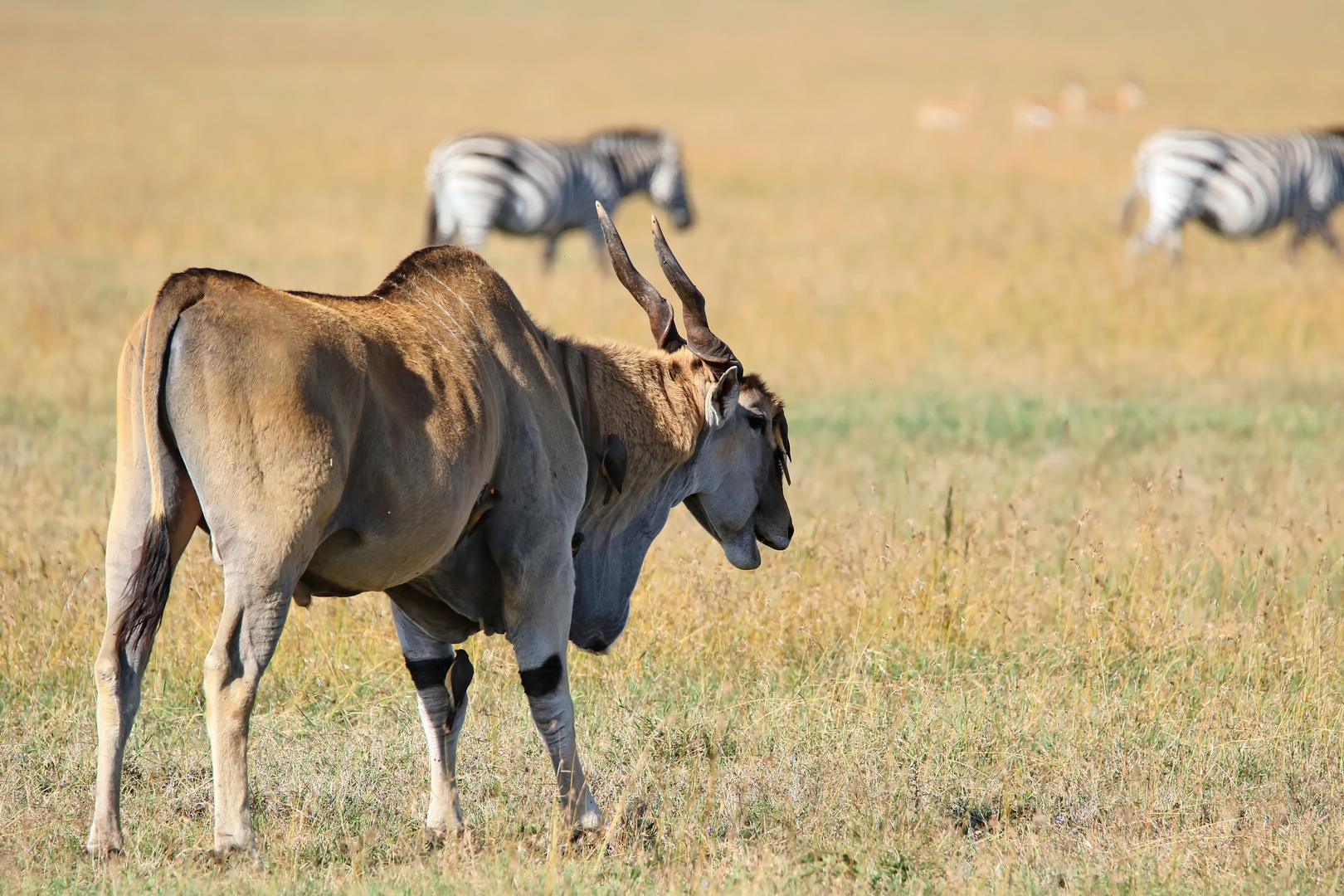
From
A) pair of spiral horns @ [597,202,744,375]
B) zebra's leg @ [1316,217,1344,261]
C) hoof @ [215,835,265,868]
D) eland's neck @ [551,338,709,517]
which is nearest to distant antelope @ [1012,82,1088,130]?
zebra's leg @ [1316,217,1344,261]

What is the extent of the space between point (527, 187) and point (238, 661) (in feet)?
50.0

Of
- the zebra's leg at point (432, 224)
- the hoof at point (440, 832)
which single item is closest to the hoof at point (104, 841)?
the hoof at point (440, 832)

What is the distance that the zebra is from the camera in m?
17.9

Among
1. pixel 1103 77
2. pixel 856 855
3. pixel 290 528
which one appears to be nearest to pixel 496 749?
pixel 856 855

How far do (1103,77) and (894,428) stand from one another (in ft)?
181

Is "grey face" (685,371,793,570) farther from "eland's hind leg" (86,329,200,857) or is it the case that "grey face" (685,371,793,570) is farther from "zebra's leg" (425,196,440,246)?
"zebra's leg" (425,196,440,246)

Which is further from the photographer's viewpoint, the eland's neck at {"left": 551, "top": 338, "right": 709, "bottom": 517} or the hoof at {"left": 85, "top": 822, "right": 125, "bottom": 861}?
the eland's neck at {"left": 551, "top": 338, "right": 709, "bottom": 517}

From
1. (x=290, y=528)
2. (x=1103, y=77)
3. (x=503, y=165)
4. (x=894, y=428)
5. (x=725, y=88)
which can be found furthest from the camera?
(x=1103, y=77)

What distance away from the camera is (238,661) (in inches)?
145

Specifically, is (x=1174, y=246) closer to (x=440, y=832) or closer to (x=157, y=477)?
(x=440, y=832)

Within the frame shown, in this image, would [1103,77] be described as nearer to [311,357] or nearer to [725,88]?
[725,88]

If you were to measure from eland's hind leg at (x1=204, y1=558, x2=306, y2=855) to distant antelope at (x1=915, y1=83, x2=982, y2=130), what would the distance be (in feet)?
126

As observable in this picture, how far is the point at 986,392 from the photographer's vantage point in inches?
488

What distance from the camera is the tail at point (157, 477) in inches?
144
